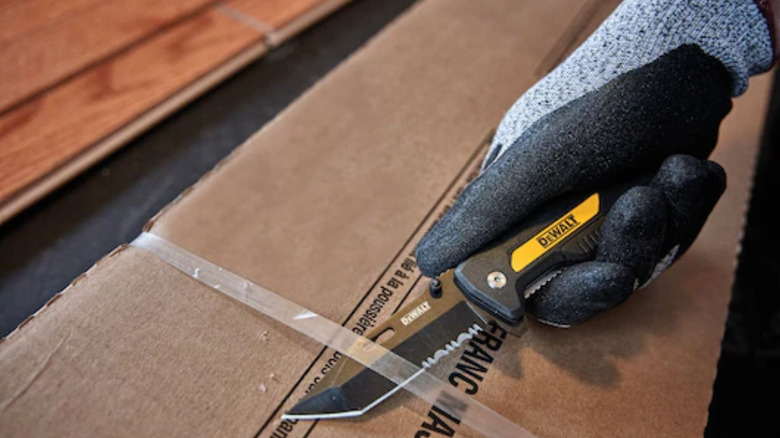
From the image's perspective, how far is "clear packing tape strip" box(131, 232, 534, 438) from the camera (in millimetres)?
544

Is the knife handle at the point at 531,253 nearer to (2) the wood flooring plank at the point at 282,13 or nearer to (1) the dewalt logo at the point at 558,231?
(1) the dewalt logo at the point at 558,231

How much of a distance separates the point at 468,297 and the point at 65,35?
27.3 inches

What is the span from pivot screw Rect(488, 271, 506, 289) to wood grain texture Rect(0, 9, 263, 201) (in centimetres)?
54

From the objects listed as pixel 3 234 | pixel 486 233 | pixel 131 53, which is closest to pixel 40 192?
pixel 3 234

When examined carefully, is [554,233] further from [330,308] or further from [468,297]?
[330,308]

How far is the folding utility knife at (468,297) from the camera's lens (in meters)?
0.52

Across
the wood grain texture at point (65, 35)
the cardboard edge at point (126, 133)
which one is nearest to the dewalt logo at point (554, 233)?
the cardboard edge at point (126, 133)

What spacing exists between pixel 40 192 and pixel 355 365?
452 millimetres

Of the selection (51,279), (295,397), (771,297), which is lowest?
(51,279)

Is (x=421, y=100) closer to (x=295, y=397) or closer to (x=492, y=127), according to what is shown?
(x=492, y=127)

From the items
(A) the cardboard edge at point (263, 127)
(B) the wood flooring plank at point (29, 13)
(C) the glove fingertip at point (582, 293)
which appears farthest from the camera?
(B) the wood flooring plank at point (29, 13)

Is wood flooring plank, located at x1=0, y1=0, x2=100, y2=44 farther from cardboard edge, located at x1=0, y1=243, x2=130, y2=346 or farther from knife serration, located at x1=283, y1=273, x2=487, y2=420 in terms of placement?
knife serration, located at x1=283, y1=273, x2=487, y2=420

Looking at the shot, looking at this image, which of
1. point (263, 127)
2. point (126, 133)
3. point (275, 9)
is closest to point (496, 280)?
point (263, 127)

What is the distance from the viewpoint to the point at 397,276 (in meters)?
0.65
